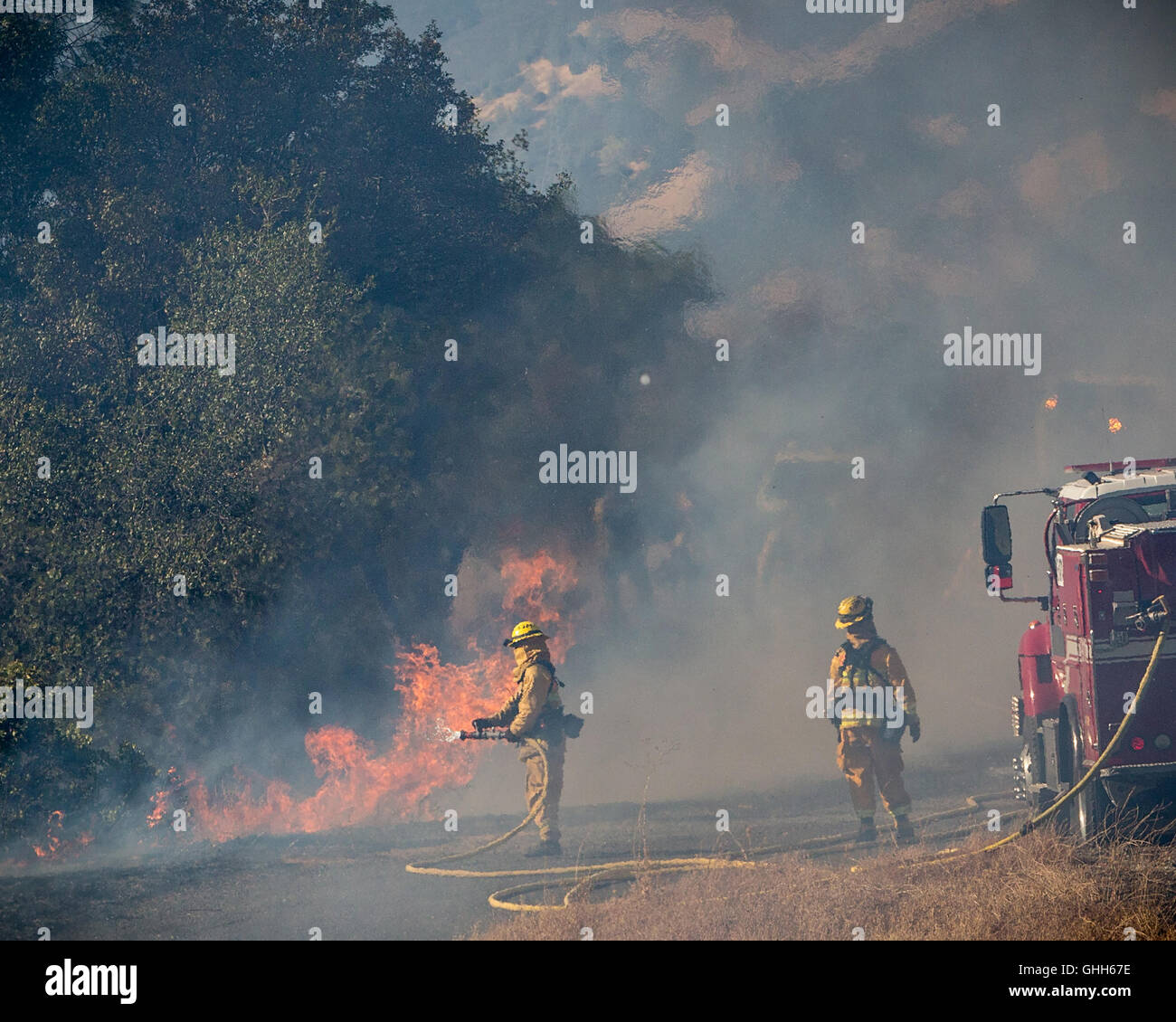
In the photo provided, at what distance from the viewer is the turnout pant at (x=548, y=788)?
12273 millimetres

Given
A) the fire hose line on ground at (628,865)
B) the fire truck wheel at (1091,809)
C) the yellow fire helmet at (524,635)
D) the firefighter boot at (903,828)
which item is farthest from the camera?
the yellow fire helmet at (524,635)

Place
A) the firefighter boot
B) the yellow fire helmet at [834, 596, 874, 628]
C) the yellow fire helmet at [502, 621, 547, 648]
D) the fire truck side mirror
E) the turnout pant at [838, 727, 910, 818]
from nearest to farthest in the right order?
the firefighter boot, the turnout pant at [838, 727, 910, 818], the yellow fire helmet at [834, 596, 874, 628], the fire truck side mirror, the yellow fire helmet at [502, 621, 547, 648]

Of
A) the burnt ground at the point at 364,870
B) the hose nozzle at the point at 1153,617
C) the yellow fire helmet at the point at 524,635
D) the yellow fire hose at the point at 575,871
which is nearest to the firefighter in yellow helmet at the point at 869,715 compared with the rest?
the burnt ground at the point at 364,870

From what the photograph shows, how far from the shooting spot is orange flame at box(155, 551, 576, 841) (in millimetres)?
16750

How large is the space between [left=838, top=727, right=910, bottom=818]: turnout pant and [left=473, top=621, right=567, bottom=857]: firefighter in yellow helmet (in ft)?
10.5

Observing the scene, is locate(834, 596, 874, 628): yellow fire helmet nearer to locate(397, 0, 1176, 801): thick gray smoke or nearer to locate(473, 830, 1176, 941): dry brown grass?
locate(473, 830, 1176, 941): dry brown grass

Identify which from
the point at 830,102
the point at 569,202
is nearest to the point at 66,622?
the point at 569,202

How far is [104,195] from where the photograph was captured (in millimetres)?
17875

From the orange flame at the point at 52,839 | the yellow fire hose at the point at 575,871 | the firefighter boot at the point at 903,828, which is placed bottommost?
the orange flame at the point at 52,839

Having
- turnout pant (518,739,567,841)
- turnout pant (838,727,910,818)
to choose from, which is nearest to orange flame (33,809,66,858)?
turnout pant (518,739,567,841)

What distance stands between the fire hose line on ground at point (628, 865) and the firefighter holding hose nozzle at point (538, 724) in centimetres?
10

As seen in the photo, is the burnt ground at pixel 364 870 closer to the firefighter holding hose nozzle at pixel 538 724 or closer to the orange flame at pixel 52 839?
the orange flame at pixel 52 839

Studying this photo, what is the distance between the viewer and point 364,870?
11.9 m
